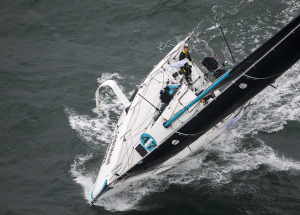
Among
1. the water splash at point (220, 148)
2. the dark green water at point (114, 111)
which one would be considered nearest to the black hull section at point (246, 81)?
the water splash at point (220, 148)

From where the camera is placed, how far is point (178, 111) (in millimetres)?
15500

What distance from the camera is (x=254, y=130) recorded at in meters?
17.5

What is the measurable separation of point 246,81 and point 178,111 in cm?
317

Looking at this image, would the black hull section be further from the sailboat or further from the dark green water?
the dark green water

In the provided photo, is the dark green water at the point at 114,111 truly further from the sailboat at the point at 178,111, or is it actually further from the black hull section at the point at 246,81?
the black hull section at the point at 246,81

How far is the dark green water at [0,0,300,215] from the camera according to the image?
14859 millimetres

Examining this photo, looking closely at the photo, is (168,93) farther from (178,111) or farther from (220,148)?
(220,148)

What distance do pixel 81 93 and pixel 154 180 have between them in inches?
250

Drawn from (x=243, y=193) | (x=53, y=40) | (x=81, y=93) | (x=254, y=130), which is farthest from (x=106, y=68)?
(x=243, y=193)

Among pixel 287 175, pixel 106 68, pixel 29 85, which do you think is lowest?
pixel 287 175

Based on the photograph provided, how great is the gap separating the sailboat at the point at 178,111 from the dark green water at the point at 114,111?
0.96 meters

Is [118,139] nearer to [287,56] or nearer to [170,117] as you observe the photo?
[170,117]

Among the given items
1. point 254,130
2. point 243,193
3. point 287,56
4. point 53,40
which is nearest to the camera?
point 287,56

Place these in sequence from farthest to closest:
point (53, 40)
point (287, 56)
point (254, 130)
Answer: point (53, 40), point (254, 130), point (287, 56)
